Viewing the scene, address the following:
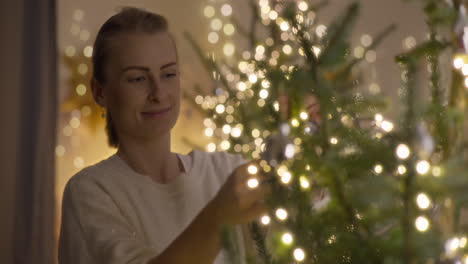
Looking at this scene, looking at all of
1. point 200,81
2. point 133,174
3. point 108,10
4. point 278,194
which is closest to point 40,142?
point 108,10

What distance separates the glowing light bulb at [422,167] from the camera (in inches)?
15.7

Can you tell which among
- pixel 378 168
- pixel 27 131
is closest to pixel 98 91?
pixel 378 168

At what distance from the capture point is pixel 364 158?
452 millimetres

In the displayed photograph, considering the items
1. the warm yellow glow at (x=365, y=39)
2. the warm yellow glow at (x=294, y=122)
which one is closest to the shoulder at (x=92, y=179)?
the warm yellow glow at (x=294, y=122)

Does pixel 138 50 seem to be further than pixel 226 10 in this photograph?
No

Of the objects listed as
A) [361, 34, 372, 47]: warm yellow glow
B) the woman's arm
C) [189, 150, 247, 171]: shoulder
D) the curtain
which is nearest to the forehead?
[189, 150, 247, 171]: shoulder

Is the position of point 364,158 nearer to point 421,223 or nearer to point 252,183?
point 421,223

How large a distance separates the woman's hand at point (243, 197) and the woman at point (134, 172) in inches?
9.0

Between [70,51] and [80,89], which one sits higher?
[70,51]

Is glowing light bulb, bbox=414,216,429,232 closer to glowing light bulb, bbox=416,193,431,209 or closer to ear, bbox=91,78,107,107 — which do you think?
glowing light bulb, bbox=416,193,431,209

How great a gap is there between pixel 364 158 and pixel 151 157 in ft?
2.20

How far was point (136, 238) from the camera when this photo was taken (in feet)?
3.08

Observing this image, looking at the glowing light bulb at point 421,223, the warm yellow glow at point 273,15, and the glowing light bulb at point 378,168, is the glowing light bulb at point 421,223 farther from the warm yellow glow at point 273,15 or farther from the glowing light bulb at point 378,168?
the warm yellow glow at point 273,15

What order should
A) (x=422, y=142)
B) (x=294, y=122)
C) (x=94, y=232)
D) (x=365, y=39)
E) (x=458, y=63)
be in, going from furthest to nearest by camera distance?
1. (x=365, y=39)
2. (x=94, y=232)
3. (x=294, y=122)
4. (x=458, y=63)
5. (x=422, y=142)
